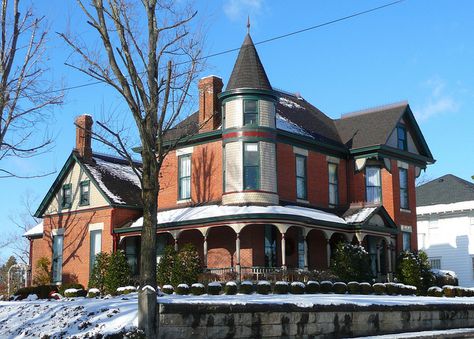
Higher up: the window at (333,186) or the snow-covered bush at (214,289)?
the window at (333,186)

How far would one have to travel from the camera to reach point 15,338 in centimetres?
1484

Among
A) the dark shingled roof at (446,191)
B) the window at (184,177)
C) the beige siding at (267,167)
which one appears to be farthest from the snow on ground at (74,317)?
the dark shingled roof at (446,191)

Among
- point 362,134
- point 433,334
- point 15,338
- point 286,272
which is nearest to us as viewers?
point 15,338

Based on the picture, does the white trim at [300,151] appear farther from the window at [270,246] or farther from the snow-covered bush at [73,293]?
the snow-covered bush at [73,293]

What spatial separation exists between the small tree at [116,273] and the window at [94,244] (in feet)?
12.0

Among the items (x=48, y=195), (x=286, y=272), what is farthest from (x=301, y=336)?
(x=48, y=195)

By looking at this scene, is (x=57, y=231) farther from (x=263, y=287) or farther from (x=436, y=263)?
(x=436, y=263)

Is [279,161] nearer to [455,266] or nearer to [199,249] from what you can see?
[199,249]

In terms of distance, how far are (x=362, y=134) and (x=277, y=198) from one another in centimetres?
844

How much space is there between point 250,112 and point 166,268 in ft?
26.9

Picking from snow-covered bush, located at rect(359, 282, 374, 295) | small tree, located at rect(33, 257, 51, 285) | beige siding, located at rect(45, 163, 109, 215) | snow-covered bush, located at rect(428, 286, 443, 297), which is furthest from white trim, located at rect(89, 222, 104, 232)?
snow-covered bush, located at rect(428, 286, 443, 297)

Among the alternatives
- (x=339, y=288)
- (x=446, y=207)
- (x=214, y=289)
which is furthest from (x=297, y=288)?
(x=446, y=207)

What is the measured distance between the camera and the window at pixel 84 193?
36250 millimetres

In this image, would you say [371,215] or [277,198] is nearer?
[277,198]
